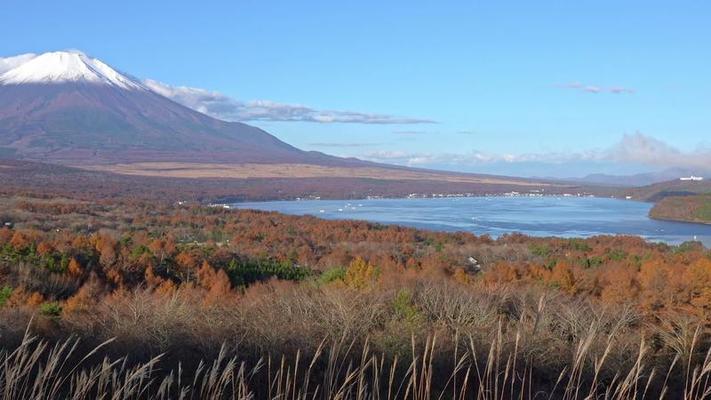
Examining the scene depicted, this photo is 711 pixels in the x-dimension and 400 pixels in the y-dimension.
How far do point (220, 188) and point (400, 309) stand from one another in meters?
66.4

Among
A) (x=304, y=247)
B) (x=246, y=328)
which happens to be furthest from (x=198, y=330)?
(x=304, y=247)

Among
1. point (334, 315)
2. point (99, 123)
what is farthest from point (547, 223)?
point (99, 123)

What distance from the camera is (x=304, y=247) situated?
27875 millimetres

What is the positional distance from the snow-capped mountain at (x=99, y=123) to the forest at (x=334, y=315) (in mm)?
70350

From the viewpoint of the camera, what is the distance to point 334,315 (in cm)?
838

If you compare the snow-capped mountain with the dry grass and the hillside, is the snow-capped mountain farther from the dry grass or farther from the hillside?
the dry grass

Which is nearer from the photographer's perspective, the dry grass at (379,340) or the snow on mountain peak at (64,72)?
the dry grass at (379,340)

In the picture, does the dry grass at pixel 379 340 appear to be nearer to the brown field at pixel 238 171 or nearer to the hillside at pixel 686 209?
the hillside at pixel 686 209

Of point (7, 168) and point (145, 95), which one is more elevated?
point (145, 95)

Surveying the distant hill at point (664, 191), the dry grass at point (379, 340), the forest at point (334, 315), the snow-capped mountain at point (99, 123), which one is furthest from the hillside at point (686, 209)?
the snow-capped mountain at point (99, 123)

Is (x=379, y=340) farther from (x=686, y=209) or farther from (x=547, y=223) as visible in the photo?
(x=686, y=209)

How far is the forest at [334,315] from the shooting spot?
11.4 ft

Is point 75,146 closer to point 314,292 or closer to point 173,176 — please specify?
point 173,176

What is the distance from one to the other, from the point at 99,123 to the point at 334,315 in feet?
385
